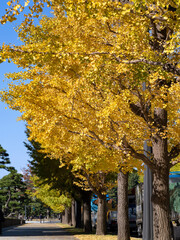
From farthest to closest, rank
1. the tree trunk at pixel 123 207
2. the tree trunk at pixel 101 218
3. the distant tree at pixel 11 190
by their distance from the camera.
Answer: the distant tree at pixel 11 190
the tree trunk at pixel 101 218
the tree trunk at pixel 123 207

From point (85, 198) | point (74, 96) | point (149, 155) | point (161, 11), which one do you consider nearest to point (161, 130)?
point (149, 155)

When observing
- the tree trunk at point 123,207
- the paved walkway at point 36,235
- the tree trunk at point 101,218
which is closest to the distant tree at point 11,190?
the paved walkway at point 36,235

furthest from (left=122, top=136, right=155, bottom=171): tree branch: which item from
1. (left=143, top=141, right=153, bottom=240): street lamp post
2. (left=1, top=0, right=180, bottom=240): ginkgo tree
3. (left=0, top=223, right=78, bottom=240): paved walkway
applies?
(left=0, top=223, right=78, bottom=240): paved walkway

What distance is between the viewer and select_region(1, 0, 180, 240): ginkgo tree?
10.1 metres

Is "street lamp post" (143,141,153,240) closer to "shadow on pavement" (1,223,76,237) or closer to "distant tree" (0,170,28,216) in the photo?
"shadow on pavement" (1,223,76,237)

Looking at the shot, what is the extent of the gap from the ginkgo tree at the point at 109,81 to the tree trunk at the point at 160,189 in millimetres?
29

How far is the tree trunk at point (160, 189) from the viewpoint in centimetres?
1279

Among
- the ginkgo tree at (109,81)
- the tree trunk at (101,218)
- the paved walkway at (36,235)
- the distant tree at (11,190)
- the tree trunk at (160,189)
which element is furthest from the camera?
the distant tree at (11,190)

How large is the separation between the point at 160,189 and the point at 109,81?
157 inches

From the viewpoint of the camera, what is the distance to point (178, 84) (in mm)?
12125

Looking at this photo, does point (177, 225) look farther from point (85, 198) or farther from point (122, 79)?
point (85, 198)

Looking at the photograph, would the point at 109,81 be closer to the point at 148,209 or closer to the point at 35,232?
the point at 148,209

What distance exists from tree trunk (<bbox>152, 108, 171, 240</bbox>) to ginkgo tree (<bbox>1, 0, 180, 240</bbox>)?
0.03 m

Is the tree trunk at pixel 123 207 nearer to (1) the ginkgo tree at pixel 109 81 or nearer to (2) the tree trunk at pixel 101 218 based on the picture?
(1) the ginkgo tree at pixel 109 81
